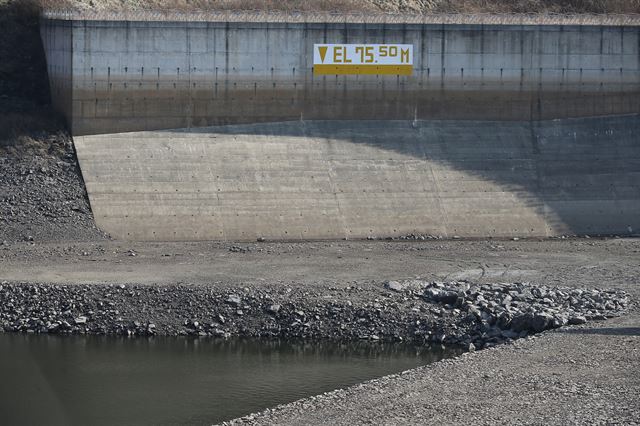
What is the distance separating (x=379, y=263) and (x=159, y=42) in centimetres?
1244

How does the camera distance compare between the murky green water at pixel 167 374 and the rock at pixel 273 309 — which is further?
the rock at pixel 273 309

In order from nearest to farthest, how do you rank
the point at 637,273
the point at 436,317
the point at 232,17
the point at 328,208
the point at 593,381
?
the point at 593,381, the point at 436,317, the point at 637,273, the point at 328,208, the point at 232,17

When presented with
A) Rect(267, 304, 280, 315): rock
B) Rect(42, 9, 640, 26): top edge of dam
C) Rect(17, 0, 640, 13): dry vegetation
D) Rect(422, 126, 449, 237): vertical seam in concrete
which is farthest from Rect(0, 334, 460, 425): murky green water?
Rect(17, 0, 640, 13): dry vegetation

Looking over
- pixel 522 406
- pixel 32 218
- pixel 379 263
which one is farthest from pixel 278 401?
pixel 32 218

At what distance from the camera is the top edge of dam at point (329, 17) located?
3881 centimetres

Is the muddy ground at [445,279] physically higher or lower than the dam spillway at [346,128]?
lower

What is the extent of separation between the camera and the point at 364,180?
125 ft

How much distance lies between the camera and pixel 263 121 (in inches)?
1565

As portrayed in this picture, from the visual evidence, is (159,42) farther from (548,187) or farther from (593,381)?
(593,381)

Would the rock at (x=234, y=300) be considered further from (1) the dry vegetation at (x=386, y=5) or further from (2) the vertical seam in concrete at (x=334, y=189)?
(1) the dry vegetation at (x=386, y=5)

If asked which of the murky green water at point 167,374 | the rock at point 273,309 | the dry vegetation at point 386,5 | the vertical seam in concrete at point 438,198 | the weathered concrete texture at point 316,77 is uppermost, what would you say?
the dry vegetation at point 386,5

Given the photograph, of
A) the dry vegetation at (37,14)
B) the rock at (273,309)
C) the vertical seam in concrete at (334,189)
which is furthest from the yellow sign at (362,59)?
the rock at (273,309)

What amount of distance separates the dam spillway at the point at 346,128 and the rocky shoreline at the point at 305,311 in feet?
26.5

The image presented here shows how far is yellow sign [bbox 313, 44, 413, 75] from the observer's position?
132 feet
